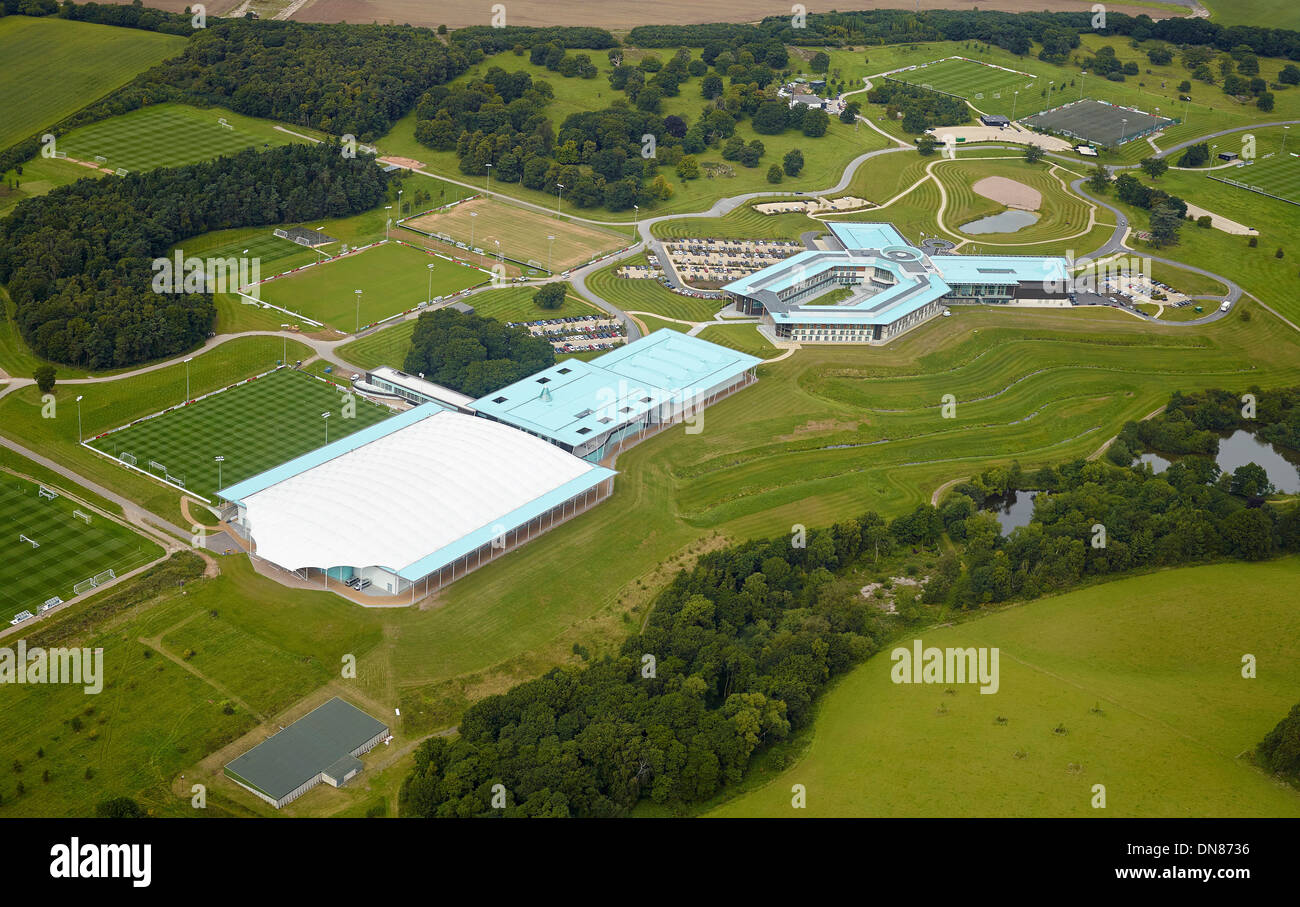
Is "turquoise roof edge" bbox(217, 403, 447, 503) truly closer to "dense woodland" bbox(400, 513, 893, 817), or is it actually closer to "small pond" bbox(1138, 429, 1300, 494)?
"dense woodland" bbox(400, 513, 893, 817)

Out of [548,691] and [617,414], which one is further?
[617,414]

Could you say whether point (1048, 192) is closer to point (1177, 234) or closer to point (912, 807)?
point (1177, 234)

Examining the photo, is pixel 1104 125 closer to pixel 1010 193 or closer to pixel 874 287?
pixel 1010 193

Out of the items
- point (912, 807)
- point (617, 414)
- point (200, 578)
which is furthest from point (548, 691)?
point (617, 414)

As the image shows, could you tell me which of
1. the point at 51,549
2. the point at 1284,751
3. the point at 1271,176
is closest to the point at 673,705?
the point at 1284,751

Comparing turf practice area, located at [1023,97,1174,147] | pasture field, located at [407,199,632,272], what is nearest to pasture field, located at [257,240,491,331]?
pasture field, located at [407,199,632,272]
